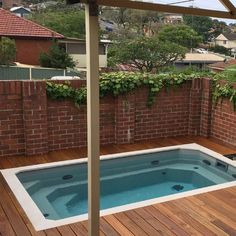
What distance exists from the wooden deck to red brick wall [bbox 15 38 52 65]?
22.5 meters

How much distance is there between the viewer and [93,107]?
7.32ft

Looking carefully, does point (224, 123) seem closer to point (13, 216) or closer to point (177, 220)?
point (177, 220)

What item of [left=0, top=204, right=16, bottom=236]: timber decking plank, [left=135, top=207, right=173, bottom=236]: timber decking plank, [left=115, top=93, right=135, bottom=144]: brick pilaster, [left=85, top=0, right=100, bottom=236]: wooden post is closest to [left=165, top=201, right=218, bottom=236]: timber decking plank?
[left=135, top=207, right=173, bottom=236]: timber decking plank

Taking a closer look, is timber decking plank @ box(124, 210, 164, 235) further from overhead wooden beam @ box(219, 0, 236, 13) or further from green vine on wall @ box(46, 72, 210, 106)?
green vine on wall @ box(46, 72, 210, 106)

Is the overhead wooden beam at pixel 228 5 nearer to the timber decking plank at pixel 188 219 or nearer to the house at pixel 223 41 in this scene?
the timber decking plank at pixel 188 219

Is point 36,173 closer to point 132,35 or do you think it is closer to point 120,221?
point 120,221

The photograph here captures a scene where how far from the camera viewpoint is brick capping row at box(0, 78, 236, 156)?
5422mm

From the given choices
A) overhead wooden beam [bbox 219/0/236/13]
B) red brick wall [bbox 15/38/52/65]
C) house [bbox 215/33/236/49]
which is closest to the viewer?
overhead wooden beam [bbox 219/0/236/13]

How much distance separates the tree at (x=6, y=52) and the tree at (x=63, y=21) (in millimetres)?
12635

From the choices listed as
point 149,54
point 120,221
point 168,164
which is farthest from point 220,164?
point 149,54

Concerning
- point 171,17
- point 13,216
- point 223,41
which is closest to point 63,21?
point 223,41

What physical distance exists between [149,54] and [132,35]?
676 cm

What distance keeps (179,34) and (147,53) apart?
27.3ft

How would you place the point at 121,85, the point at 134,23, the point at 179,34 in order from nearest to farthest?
the point at 121,85, the point at 179,34, the point at 134,23
